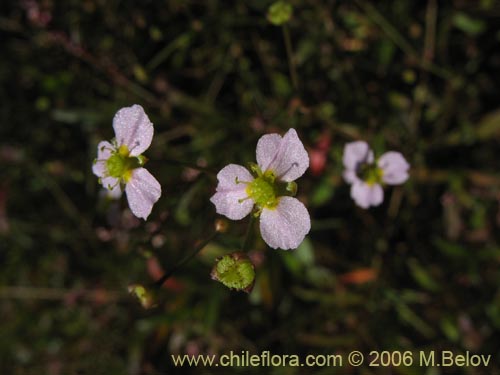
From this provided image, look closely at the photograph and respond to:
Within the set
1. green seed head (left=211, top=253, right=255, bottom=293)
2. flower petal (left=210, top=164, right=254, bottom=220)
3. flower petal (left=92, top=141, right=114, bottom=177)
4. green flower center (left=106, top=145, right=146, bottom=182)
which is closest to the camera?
green seed head (left=211, top=253, right=255, bottom=293)

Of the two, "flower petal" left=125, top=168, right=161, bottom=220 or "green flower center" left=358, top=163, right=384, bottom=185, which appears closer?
"flower petal" left=125, top=168, right=161, bottom=220

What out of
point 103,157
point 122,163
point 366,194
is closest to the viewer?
point 122,163

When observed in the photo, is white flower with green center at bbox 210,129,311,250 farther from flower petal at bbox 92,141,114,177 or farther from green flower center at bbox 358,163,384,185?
green flower center at bbox 358,163,384,185

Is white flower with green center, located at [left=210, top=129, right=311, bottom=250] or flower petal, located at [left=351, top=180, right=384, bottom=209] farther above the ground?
flower petal, located at [left=351, top=180, right=384, bottom=209]

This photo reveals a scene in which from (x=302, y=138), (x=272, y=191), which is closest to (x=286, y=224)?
(x=272, y=191)

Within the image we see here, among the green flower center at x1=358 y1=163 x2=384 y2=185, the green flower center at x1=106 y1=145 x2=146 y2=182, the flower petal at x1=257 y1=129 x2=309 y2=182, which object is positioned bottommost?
the flower petal at x1=257 y1=129 x2=309 y2=182

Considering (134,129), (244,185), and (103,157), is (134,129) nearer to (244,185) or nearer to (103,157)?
(103,157)

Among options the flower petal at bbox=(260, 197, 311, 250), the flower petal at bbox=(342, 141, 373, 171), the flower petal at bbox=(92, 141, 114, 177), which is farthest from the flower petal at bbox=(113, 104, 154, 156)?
the flower petal at bbox=(342, 141, 373, 171)
